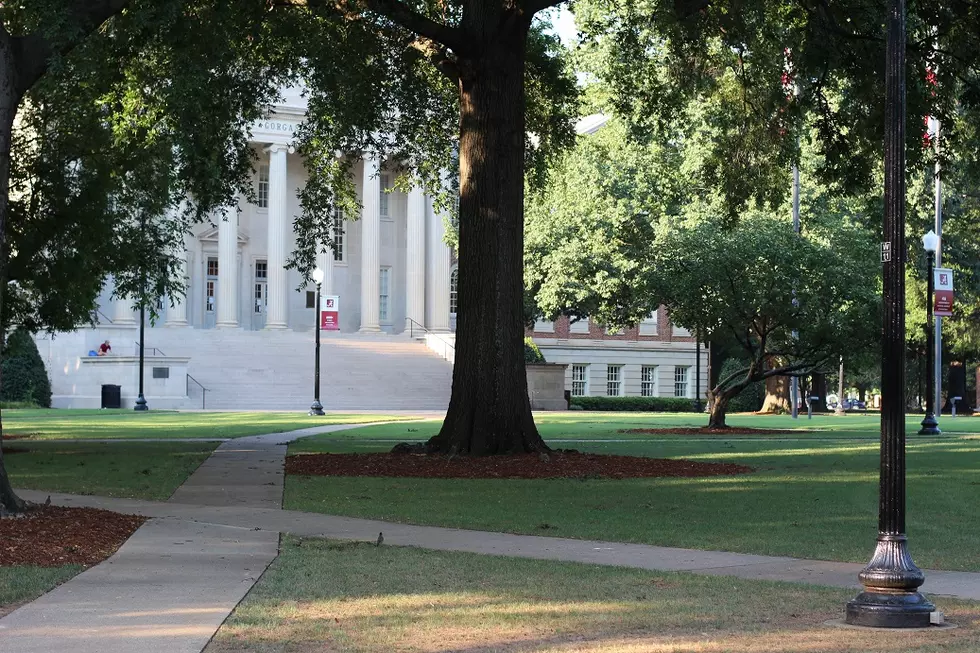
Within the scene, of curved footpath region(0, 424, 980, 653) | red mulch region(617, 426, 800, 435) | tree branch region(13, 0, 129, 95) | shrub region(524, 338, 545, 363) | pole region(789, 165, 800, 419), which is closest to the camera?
curved footpath region(0, 424, 980, 653)

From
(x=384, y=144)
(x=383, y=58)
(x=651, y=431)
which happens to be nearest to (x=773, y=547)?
(x=383, y=58)

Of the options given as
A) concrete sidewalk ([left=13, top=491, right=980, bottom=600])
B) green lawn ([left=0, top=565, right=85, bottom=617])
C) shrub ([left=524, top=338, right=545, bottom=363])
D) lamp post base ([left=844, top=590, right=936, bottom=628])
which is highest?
shrub ([left=524, top=338, right=545, bottom=363])

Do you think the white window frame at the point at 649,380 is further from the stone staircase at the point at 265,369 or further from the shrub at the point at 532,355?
the stone staircase at the point at 265,369

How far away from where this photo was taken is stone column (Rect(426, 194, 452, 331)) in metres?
68.2

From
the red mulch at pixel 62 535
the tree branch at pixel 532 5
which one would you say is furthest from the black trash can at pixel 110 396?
the red mulch at pixel 62 535

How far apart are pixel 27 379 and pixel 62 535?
43.8 m

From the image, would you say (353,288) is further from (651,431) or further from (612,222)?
(651,431)

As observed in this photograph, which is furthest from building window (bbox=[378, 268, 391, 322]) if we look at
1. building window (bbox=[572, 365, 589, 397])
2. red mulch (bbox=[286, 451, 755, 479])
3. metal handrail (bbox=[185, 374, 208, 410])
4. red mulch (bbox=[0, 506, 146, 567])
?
red mulch (bbox=[0, 506, 146, 567])

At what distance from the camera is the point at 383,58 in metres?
24.6

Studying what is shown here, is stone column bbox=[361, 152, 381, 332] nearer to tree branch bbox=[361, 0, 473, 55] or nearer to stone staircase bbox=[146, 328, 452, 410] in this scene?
stone staircase bbox=[146, 328, 452, 410]

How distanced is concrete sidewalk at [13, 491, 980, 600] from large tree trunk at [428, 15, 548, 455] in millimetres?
7058

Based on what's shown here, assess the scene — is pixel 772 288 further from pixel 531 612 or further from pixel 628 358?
pixel 628 358

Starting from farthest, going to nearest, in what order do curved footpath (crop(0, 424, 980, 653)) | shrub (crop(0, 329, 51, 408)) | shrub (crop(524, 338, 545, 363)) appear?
shrub (crop(524, 338, 545, 363)), shrub (crop(0, 329, 51, 408)), curved footpath (crop(0, 424, 980, 653))

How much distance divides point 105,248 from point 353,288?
162 feet
